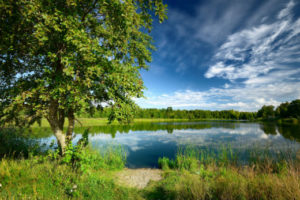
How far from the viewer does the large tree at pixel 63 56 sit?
4445 millimetres

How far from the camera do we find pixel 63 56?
4.69 m

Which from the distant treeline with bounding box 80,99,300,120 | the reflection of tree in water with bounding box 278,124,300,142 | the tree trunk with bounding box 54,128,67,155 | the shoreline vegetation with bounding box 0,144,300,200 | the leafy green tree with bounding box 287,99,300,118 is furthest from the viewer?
the distant treeline with bounding box 80,99,300,120

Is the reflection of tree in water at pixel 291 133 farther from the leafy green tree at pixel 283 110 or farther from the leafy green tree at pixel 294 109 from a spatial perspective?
the leafy green tree at pixel 283 110

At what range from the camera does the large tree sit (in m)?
4.45

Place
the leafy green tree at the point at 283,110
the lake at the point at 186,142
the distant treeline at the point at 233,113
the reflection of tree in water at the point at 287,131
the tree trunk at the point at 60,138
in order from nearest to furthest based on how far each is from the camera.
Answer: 1. the tree trunk at the point at 60,138
2. the lake at the point at 186,142
3. the reflection of tree in water at the point at 287,131
4. the distant treeline at the point at 233,113
5. the leafy green tree at the point at 283,110

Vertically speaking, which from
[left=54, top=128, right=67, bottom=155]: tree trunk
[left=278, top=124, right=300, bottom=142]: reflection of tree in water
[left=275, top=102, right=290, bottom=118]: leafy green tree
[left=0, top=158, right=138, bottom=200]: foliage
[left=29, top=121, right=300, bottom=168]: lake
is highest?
[left=275, top=102, right=290, bottom=118]: leafy green tree

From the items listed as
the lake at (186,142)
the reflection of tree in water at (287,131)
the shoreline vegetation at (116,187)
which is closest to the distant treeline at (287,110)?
the reflection of tree in water at (287,131)

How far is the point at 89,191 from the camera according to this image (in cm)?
500

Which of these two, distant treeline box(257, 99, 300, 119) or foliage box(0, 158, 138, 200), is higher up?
distant treeline box(257, 99, 300, 119)

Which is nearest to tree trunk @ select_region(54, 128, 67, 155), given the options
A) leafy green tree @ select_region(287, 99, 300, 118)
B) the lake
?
the lake

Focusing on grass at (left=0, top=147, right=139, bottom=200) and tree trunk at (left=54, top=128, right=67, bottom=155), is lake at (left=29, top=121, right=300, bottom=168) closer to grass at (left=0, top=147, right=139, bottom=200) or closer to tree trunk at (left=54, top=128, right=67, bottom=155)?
tree trunk at (left=54, top=128, right=67, bottom=155)

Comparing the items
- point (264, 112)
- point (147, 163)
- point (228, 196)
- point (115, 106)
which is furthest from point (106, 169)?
point (264, 112)

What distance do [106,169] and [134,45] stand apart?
9.09m

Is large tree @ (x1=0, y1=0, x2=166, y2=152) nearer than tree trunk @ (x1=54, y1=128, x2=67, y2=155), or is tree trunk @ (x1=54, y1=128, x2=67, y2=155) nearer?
large tree @ (x1=0, y1=0, x2=166, y2=152)
